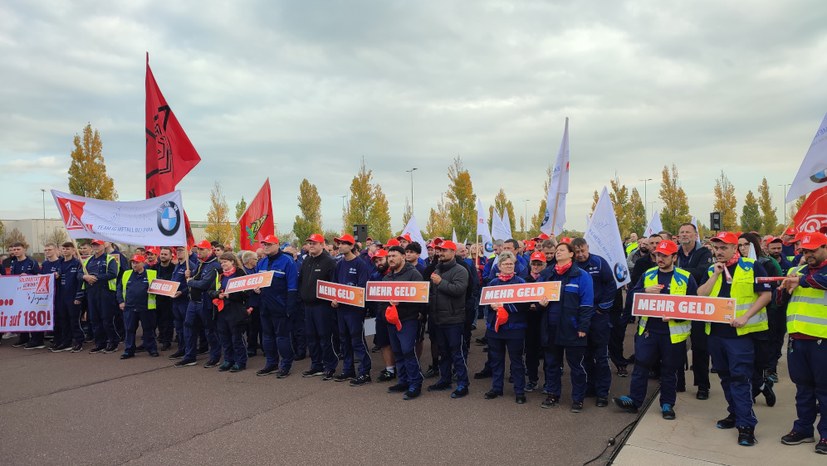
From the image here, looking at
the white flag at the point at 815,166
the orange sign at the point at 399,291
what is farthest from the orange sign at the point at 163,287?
the white flag at the point at 815,166

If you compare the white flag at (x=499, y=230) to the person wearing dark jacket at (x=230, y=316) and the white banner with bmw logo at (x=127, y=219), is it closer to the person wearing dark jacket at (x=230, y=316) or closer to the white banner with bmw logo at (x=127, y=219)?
the person wearing dark jacket at (x=230, y=316)

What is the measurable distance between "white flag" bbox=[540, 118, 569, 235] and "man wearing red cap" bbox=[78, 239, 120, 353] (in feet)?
29.6

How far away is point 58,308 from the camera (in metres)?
10.7

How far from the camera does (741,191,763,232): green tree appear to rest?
40.6 m

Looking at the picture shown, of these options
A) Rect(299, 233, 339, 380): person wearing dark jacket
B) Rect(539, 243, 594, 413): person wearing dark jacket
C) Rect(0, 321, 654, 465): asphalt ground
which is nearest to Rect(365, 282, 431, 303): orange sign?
Rect(299, 233, 339, 380): person wearing dark jacket

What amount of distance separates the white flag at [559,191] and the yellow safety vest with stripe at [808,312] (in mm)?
5934

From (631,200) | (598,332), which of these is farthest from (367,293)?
(631,200)

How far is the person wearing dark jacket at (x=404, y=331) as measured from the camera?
7012 mm

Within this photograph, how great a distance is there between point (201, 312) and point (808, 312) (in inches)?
341

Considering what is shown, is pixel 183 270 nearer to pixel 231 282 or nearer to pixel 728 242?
pixel 231 282

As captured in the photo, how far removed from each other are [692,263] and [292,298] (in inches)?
236

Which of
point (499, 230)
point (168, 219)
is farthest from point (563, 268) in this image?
point (499, 230)

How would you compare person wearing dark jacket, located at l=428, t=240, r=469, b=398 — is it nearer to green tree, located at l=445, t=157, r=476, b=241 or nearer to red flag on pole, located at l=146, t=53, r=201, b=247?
red flag on pole, located at l=146, t=53, r=201, b=247

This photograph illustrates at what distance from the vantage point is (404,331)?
7.09 meters
